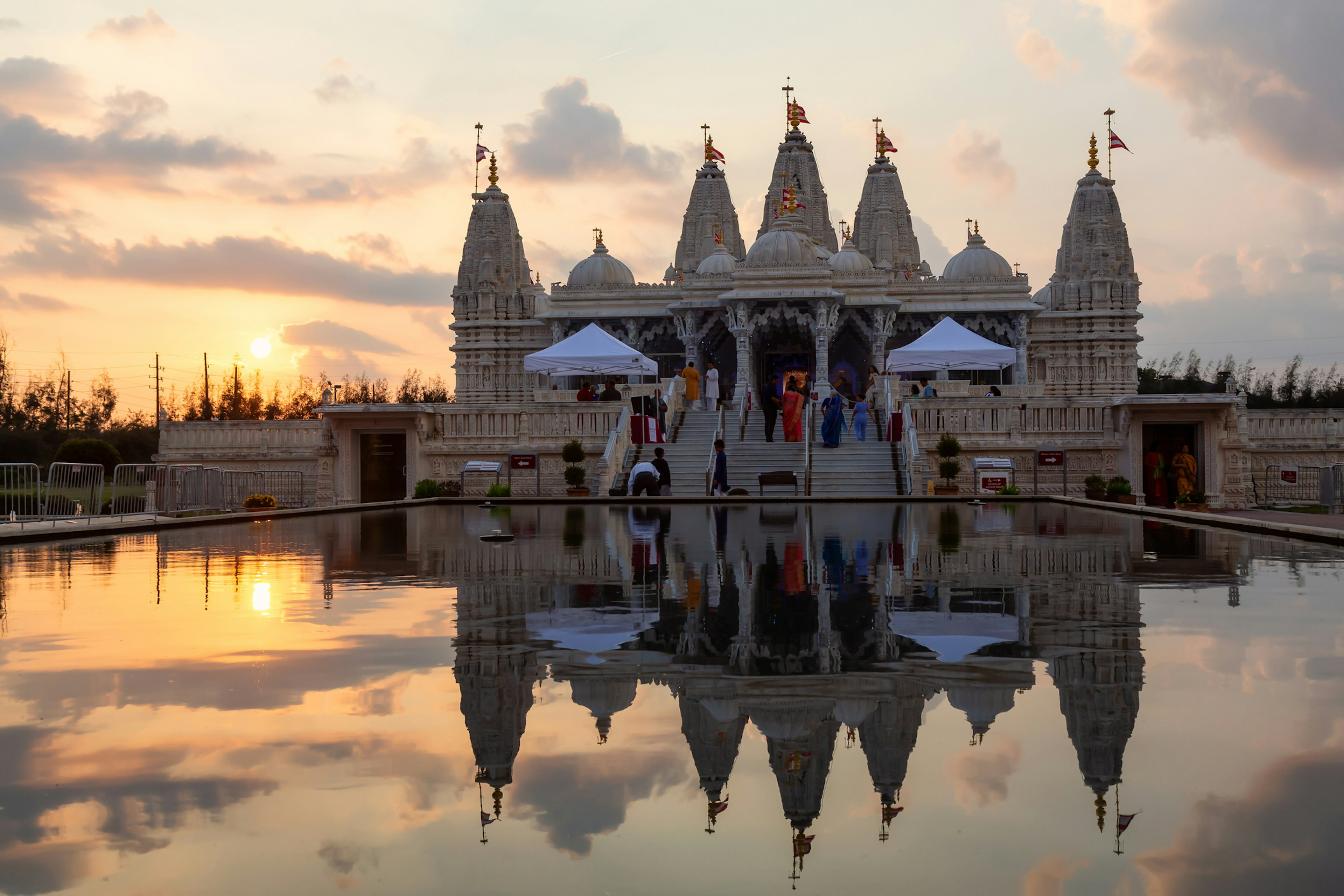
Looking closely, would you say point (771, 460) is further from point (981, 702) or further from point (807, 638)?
point (981, 702)

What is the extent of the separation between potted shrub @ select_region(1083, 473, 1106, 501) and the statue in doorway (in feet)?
5.65

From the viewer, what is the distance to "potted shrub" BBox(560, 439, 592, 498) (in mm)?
27562

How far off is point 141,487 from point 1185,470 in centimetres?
2241

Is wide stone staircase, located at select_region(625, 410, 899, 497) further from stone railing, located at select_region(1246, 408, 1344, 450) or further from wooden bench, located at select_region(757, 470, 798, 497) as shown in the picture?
stone railing, located at select_region(1246, 408, 1344, 450)

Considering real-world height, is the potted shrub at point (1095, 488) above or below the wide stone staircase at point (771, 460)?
below

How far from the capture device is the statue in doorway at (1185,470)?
2867 centimetres

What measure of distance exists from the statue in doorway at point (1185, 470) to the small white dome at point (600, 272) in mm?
23513

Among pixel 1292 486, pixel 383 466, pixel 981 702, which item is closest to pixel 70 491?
pixel 383 466

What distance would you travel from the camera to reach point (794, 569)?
33.9 ft

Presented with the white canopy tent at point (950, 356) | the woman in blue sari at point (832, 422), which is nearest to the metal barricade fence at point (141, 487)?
the woman in blue sari at point (832, 422)

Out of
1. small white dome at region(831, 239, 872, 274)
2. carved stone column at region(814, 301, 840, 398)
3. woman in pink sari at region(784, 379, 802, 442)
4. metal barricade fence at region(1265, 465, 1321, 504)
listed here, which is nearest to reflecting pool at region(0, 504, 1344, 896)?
woman in pink sari at region(784, 379, 802, 442)

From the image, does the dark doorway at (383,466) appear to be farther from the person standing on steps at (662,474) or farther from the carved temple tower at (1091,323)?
the carved temple tower at (1091,323)

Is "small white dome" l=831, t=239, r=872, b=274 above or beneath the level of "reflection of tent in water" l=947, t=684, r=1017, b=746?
Result: above

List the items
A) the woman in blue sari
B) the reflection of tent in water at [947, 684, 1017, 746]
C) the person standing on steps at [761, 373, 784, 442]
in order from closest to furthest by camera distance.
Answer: the reflection of tent in water at [947, 684, 1017, 746] < the woman in blue sari < the person standing on steps at [761, 373, 784, 442]
